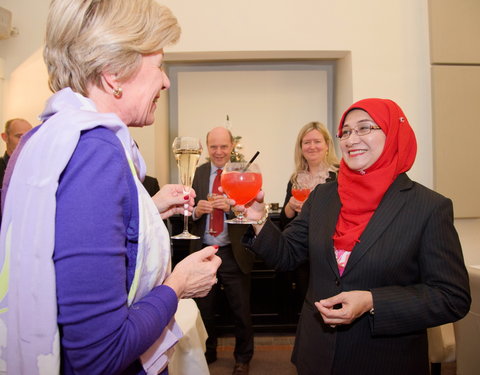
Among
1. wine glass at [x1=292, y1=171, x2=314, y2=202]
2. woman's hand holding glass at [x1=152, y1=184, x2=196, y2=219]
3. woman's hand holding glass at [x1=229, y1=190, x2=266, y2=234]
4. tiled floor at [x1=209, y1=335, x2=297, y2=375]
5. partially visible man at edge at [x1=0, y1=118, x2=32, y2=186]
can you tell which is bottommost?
tiled floor at [x1=209, y1=335, x2=297, y2=375]

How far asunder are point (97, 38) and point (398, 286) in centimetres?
115

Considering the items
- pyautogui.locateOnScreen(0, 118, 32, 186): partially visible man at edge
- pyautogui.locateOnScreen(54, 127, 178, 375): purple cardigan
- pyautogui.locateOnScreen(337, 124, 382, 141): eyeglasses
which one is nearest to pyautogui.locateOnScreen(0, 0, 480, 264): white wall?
pyautogui.locateOnScreen(0, 118, 32, 186): partially visible man at edge

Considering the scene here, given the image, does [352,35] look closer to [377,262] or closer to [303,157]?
[303,157]

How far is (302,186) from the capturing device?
2.35m

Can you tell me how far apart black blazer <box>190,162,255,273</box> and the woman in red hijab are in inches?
53.3

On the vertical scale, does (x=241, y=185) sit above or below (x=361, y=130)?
below

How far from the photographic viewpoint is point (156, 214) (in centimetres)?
81

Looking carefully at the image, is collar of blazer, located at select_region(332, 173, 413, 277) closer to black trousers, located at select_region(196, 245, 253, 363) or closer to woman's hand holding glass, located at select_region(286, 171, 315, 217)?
woman's hand holding glass, located at select_region(286, 171, 315, 217)

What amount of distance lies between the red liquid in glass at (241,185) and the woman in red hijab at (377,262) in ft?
0.32

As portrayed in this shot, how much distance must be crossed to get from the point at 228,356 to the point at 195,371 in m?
1.88

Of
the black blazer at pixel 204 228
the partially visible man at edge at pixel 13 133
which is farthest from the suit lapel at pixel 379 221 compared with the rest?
the partially visible man at edge at pixel 13 133

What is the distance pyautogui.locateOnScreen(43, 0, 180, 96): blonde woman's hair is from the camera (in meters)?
0.78

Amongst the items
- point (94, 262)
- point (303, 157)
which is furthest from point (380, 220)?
point (303, 157)

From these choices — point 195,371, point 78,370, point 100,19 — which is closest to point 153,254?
point 78,370
